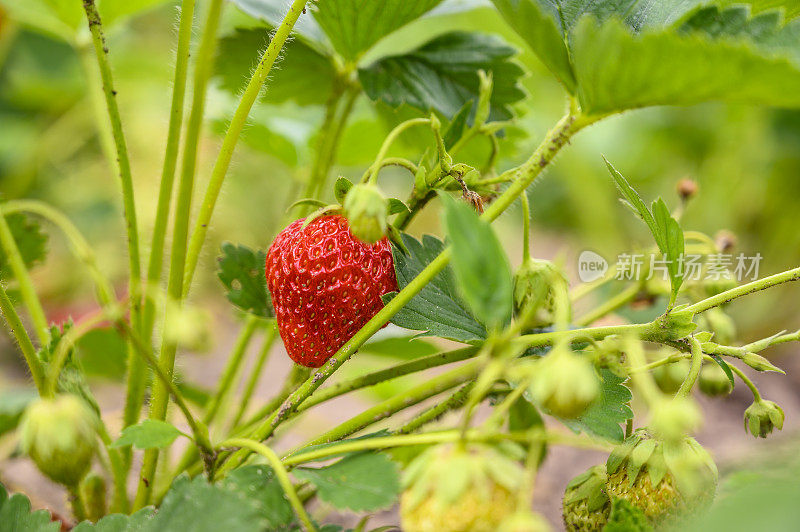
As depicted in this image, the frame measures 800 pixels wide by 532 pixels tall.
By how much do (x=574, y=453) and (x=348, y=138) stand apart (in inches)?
31.4

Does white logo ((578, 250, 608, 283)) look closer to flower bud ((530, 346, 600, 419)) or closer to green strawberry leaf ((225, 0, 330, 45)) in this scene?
green strawberry leaf ((225, 0, 330, 45))

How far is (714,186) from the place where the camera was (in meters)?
2.21

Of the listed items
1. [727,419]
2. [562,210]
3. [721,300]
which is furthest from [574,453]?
[562,210]

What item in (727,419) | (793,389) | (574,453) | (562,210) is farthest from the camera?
(562,210)

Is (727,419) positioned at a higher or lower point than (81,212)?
lower

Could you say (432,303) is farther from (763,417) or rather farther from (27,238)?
(27,238)

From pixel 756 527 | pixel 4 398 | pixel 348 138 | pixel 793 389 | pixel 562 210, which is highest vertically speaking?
pixel 348 138

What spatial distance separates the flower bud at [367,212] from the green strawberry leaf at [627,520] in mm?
234

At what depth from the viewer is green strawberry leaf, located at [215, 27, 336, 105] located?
→ 0.75 metres

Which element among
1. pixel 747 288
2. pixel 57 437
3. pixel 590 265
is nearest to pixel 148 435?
pixel 57 437

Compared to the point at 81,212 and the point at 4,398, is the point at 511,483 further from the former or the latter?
the point at 81,212

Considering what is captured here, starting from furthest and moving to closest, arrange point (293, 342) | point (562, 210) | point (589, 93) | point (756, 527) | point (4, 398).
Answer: point (562, 210) → point (4, 398) → point (293, 342) → point (589, 93) → point (756, 527)

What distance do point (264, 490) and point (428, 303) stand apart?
0.64 feet

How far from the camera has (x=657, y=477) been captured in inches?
17.6
